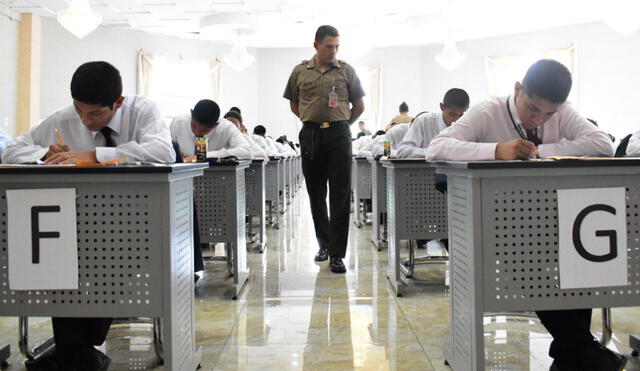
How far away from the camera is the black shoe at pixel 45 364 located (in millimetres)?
1509

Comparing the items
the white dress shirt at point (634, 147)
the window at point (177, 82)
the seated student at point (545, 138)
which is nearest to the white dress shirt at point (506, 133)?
the seated student at point (545, 138)

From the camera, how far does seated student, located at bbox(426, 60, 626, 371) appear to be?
4.90ft

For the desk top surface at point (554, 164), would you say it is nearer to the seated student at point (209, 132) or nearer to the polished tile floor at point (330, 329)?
the polished tile floor at point (330, 329)

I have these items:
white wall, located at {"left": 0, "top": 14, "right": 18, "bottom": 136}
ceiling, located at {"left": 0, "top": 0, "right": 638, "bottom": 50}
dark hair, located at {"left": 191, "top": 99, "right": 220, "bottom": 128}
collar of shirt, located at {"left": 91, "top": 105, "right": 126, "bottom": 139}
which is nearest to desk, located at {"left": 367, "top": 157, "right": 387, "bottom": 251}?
dark hair, located at {"left": 191, "top": 99, "right": 220, "bottom": 128}

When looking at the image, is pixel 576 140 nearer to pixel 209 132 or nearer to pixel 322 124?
pixel 322 124

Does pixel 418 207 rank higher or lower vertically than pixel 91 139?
lower

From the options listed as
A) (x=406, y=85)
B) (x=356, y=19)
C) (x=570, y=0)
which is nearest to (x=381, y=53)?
(x=406, y=85)

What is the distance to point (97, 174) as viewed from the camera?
1387mm

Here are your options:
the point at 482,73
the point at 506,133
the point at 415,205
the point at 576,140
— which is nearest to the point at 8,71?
the point at 415,205

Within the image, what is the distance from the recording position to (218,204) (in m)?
2.75

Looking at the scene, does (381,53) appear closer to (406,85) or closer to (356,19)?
(406,85)

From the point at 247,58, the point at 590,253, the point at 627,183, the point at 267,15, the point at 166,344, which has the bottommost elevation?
the point at 166,344

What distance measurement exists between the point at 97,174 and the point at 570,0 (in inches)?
398

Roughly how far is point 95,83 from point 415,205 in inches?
67.8
